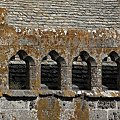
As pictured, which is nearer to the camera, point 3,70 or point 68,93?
point 3,70

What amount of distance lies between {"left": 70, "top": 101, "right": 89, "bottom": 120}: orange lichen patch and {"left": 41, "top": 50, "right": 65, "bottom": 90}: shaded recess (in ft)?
1.39

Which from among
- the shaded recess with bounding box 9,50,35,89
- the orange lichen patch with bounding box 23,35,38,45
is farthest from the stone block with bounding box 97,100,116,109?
the orange lichen patch with bounding box 23,35,38,45

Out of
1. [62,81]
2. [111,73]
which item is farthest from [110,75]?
[62,81]

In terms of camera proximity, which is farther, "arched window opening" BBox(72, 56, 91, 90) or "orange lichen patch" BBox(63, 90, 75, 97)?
"arched window opening" BBox(72, 56, 91, 90)

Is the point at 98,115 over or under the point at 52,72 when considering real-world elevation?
under

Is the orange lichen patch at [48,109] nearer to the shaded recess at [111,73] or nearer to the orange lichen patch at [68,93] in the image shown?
the orange lichen patch at [68,93]

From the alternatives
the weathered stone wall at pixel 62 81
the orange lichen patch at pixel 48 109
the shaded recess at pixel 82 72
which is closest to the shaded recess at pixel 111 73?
the weathered stone wall at pixel 62 81

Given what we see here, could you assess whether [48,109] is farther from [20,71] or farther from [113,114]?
[20,71]

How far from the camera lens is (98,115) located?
13.7 m

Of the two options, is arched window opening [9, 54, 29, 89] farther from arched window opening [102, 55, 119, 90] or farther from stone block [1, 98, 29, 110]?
arched window opening [102, 55, 119, 90]

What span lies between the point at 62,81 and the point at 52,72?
2.29 m

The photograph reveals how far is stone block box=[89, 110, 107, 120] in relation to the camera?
538 inches

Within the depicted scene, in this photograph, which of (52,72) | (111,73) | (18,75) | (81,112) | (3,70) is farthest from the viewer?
(18,75)

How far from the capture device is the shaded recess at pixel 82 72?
13633 mm
